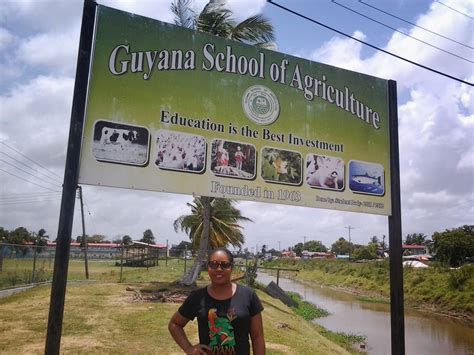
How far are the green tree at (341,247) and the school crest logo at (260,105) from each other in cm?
11144

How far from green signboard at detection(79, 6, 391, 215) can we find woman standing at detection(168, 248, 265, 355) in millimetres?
1360

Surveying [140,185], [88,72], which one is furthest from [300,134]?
[88,72]

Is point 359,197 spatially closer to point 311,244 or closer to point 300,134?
point 300,134

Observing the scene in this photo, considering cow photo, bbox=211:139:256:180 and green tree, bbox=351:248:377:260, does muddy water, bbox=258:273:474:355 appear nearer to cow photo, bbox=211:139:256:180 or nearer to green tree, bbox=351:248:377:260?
cow photo, bbox=211:139:256:180

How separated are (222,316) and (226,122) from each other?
216 centimetres

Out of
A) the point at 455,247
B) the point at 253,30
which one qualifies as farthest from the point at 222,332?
the point at 455,247

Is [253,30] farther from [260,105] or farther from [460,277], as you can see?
[460,277]

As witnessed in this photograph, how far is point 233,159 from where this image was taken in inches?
170

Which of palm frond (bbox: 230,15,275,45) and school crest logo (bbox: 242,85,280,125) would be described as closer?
school crest logo (bbox: 242,85,280,125)

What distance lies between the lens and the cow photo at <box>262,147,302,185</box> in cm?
448

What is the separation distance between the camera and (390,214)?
198 inches

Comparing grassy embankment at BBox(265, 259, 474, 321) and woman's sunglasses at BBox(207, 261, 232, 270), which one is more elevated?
woman's sunglasses at BBox(207, 261, 232, 270)

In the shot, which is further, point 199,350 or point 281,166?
point 281,166

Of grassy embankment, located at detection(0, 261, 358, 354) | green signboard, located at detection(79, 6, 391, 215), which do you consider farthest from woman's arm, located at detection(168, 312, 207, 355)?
grassy embankment, located at detection(0, 261, 358, 354)
